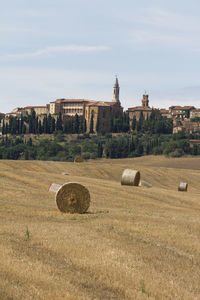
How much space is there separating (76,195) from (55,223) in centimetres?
435

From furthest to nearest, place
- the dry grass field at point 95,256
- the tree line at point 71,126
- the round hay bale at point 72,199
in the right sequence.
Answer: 1. the tree line at point 71,126
2. the round hay bale at point 72,199
3. the dry grass field at point 95,256

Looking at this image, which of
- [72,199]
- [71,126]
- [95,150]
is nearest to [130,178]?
[72,199]

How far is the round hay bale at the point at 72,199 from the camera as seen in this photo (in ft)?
71.9

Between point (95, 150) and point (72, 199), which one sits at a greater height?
point (72, 199)

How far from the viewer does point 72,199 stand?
72.5 feet

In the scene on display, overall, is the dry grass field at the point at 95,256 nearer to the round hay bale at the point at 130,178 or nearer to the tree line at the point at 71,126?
the round hay bale at the point at 130,178

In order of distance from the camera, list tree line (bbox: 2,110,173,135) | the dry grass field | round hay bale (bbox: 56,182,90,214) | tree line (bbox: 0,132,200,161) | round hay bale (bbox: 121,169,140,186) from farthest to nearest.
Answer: tree line (bbox: 2,110,173,135), tree line (bbox: 0,132,200,161), round hay bale (bbox: 121,169,140,186), round hay bale (bbox: 56,182,90,214), the dry grass field

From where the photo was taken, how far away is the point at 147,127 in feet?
595

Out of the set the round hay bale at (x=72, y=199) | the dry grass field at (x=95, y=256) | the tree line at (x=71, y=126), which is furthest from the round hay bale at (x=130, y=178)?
the tree line at (x=71, y=126)

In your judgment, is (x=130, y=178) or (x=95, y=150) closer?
(x=130, y=178)

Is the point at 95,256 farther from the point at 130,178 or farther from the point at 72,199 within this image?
the point at 130,178

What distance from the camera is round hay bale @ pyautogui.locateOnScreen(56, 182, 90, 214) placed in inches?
863

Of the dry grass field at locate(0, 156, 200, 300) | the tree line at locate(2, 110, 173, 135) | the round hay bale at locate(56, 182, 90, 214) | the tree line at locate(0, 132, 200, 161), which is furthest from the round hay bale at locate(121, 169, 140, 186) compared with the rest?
the tree line at locate(2, 110, 173, 135)

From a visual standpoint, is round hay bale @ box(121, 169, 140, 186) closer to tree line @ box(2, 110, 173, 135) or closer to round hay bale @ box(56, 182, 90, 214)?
round hay bale @ box(56, 182, 90, 214)
